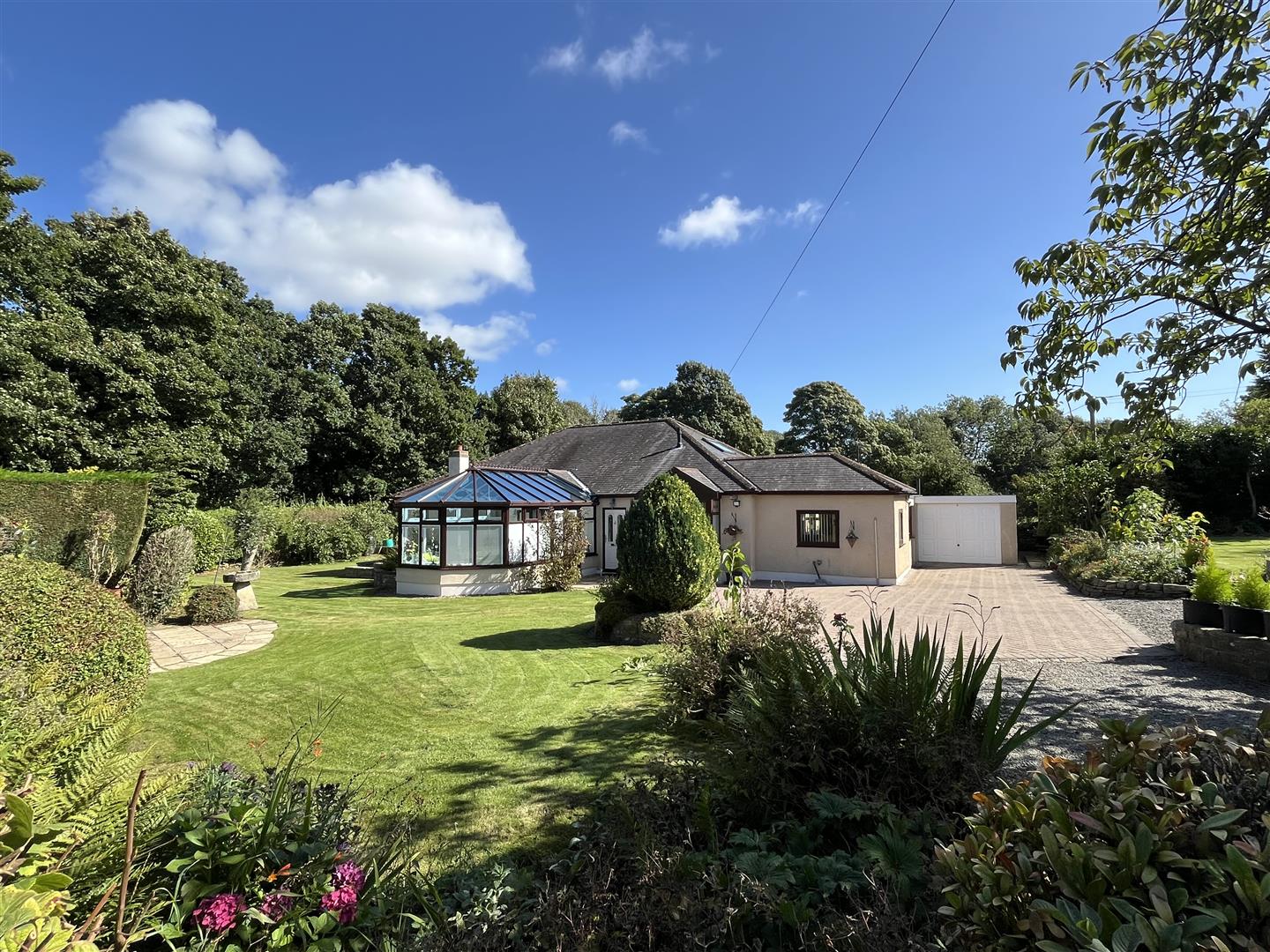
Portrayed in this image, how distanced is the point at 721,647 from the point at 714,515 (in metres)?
12.1

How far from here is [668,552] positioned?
911 centimetres

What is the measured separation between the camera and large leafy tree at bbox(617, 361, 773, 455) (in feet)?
117

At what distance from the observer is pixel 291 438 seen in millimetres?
26406

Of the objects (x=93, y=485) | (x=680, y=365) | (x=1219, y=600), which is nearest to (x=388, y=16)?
(x=93, y=485)

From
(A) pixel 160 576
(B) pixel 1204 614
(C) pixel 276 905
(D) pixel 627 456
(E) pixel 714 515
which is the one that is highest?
(D) pixel 627 456

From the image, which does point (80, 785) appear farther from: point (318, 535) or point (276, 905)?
point (318, 535)

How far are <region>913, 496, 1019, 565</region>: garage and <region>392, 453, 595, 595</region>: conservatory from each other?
1442cm

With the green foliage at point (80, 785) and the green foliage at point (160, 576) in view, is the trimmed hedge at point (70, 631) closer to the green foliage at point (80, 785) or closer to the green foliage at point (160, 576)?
the green foliage at point (80, 785)

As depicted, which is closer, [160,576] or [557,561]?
[160,576]

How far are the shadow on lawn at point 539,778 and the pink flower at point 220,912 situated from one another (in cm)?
95

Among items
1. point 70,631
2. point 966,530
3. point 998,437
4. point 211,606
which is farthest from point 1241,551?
point 211,606

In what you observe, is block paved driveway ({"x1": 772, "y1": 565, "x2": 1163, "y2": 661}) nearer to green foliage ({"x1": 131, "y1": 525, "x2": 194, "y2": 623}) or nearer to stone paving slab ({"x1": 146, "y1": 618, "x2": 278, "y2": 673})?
stone paving slab ({"x1": 146, "y1": 618, "x2": 278, "y2": 673})

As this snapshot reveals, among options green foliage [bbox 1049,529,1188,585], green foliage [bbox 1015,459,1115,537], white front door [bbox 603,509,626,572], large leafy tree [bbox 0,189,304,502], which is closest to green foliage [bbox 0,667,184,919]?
green foliage [bbox 1049,529,1188,585]

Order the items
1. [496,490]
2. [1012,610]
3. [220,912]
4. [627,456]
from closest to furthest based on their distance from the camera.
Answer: [220,912], [1012,610], [496,490], [627,456]
